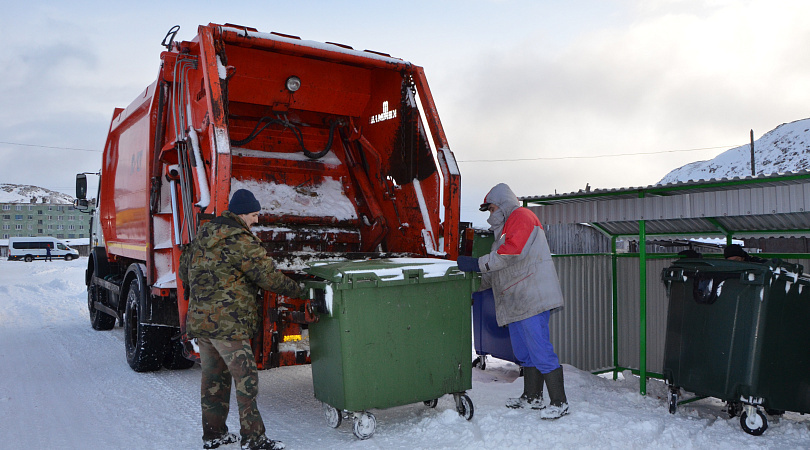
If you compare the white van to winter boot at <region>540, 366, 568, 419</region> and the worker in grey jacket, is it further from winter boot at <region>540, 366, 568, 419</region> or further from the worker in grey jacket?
winter boot at <region>540, 366, 568, 419</region>

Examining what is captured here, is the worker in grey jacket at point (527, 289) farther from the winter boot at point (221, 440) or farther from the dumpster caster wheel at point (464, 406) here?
the winter boot at point (221, 440)

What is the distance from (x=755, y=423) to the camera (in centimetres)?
359

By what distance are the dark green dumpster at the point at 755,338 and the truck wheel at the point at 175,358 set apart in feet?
14.0

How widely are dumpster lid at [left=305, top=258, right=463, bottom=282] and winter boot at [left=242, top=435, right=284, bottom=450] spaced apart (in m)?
0.93

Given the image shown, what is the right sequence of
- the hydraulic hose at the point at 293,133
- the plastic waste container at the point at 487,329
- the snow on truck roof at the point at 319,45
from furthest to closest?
1. the hydraulic hose at the point at 293,133
2. the plastic waste container at the point at 487,329
3. the snow on truck roof at the point at 319,45

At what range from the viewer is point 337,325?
11.2 ft

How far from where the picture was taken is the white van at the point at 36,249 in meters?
43.6

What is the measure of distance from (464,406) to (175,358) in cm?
305

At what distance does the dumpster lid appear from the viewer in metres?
3.45

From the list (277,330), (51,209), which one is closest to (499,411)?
(277,330)

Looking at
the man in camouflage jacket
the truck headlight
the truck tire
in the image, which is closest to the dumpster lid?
the man in camouflage jacket

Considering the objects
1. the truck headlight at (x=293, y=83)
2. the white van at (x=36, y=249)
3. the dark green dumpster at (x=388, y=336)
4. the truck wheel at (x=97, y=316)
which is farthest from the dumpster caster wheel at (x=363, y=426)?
the white van at (x=36, y=249)

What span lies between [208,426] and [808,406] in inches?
139

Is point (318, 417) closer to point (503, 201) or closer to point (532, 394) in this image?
point (532, 394)
